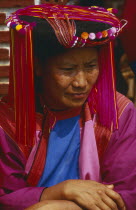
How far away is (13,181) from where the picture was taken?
8.41 feet

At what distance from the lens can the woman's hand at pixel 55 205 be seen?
7.61 ft

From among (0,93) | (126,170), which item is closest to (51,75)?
(126,170)

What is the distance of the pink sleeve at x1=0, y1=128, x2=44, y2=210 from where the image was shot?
8.18 ft

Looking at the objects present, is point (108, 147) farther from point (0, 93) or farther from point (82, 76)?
point (0, 93)

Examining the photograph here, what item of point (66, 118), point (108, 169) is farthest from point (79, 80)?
point (108, 169)

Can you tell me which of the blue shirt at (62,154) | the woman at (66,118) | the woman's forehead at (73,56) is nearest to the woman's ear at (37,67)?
the woman at (66,118)

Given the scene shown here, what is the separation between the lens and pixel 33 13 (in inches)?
95.7

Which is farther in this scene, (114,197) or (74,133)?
(74,133)

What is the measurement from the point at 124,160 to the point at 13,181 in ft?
2.37

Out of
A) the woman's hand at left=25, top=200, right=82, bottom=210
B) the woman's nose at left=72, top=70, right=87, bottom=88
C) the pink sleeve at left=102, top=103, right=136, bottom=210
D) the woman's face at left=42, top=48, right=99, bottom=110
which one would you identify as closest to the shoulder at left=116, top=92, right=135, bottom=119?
the pink sleeve at left=102, top=103, right=136, bottom=210

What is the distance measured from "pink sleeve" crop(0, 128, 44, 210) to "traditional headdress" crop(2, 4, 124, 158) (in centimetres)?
8

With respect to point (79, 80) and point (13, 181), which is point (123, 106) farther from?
point (13, 181)

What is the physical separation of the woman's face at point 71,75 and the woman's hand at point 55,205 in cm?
60

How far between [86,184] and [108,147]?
0.36 meters
